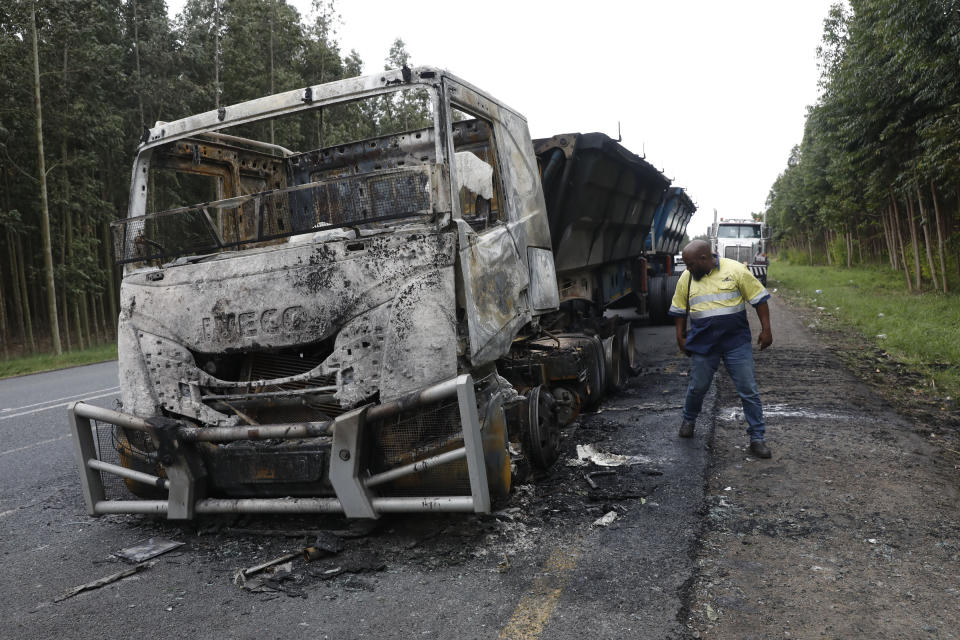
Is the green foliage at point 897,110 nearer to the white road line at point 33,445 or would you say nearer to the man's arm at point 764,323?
the man's arm at point 764,323

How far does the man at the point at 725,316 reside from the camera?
188 inches

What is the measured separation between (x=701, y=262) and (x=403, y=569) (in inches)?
119

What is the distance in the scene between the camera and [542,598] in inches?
110

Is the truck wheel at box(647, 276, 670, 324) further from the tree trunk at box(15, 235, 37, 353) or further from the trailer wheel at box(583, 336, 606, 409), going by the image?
the tree trunk at box(15, 235, 37, 353)

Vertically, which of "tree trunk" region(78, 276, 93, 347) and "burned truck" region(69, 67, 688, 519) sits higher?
Answer: "tree trunk" region(78, 276, 93, 347)

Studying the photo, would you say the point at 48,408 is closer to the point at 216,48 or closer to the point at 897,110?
the point at 216,48

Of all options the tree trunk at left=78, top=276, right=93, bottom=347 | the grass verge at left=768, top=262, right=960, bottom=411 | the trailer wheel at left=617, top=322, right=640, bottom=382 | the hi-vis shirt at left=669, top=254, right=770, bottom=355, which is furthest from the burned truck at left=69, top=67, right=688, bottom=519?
the tree trunk at left=78, top=276, right=93, bottom=347

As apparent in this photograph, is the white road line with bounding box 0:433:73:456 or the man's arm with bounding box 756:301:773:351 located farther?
the white road line with bounding box 0:433:73:456

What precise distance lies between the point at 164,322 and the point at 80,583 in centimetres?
136

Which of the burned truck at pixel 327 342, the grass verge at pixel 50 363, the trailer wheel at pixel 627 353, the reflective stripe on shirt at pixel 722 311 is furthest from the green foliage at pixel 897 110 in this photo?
the grass verge at pixel 50 363

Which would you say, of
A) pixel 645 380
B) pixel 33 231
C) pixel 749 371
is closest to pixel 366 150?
pixel 749 371

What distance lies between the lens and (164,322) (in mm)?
3672

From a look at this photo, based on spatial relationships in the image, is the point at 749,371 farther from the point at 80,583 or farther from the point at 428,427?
the point at 80,583

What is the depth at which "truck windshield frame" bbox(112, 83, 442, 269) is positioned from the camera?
3438 millimetres
